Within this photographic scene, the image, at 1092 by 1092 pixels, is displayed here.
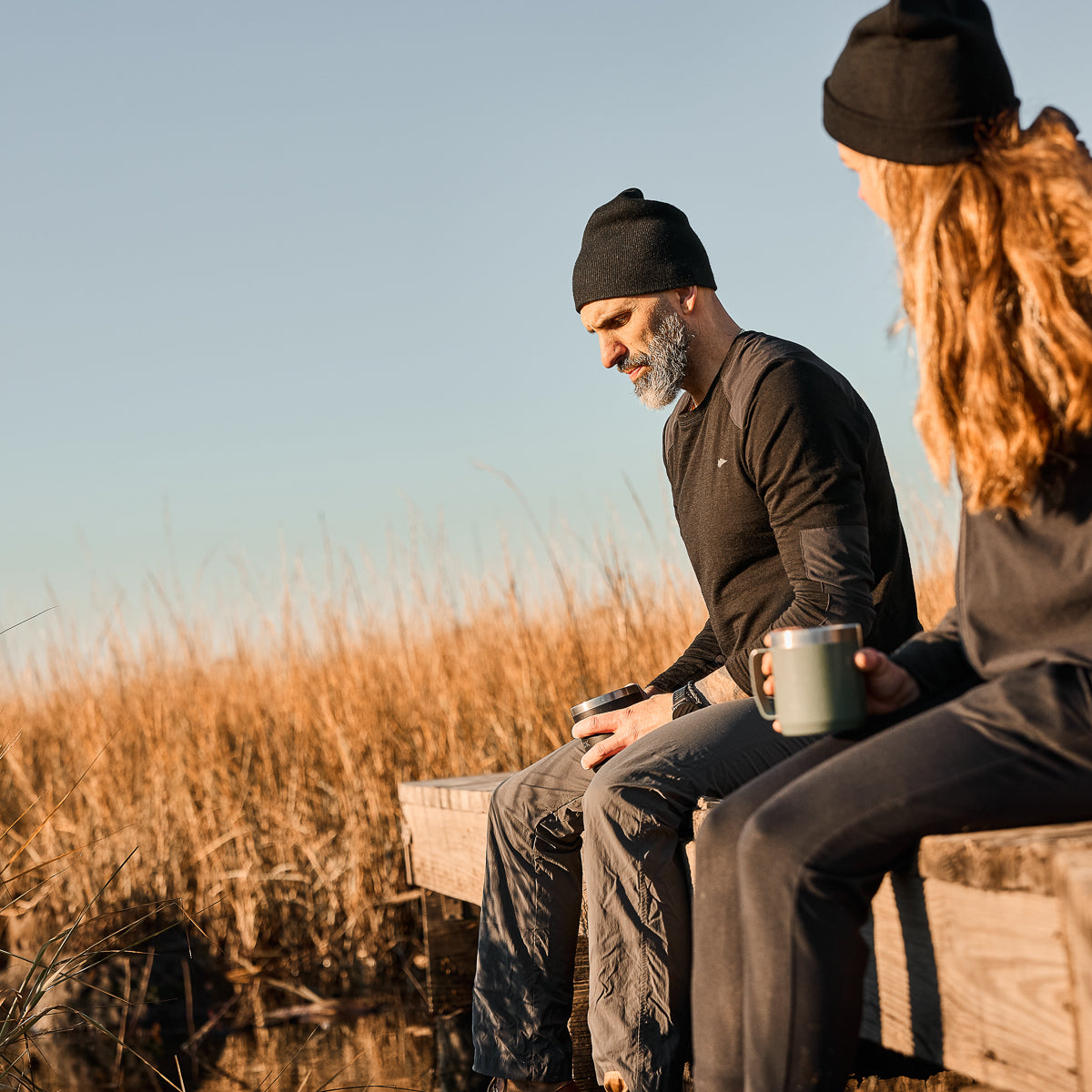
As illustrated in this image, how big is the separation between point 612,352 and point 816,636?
1.15 m

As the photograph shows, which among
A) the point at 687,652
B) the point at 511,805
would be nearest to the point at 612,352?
the point at 687,652

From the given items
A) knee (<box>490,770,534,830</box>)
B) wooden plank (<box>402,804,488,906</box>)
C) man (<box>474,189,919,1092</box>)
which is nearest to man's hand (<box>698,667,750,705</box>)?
man (<box>474,189,919,1092</box>)

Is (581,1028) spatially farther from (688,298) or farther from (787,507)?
(688,298)

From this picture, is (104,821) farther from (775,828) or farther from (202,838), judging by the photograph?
(775,828)

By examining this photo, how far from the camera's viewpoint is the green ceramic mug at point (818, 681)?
4.46 ft

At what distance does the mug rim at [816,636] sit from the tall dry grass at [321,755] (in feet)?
8.63

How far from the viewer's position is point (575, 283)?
246 cm

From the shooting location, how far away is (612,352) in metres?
2.39

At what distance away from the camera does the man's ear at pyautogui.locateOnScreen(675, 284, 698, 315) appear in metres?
2.35

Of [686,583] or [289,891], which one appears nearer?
[289,891]

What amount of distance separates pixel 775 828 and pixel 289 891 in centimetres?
313

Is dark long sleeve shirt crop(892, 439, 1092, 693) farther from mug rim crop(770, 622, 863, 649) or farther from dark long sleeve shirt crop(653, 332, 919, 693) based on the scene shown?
dark long sleeve shirt crop(653, 332, 919, 693)

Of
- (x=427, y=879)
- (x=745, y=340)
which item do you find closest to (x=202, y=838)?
(x=427, y=879)

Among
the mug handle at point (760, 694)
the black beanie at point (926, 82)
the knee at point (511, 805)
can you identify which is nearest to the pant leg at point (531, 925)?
the knee at point (511, 805)
